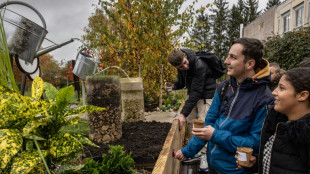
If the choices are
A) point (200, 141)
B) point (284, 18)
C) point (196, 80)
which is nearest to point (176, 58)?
point (196, 80)

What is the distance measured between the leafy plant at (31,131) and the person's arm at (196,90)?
1901 mm

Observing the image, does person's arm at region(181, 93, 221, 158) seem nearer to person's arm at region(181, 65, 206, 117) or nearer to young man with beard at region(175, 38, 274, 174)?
young man with beard at region(175, 38, 274, 174)

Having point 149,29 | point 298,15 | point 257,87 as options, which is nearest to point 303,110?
point 257,87

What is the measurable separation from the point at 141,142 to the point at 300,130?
1607 millimetres

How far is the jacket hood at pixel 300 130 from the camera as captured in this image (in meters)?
1.26

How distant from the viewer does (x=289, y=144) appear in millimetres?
1360

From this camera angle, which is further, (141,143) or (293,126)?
(141,143)

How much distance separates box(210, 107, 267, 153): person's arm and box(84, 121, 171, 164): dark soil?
707 millimetres

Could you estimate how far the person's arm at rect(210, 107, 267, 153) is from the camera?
157 cm

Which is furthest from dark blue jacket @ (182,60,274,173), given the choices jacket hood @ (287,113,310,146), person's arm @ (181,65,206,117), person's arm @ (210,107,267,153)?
person's arm @ (181,65,206,117)

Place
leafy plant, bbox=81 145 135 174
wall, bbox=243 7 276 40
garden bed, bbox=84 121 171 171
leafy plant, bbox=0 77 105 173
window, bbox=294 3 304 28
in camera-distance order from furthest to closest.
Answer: wall, bbox=243 7 276 40
window, bbox=294 3 304 28
garden bed, bbox=84 121 171 171
leafy plant, bbox=81 145 135 174
leafy plant, bbox=0 77 105 173

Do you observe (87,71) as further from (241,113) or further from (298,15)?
(298,15)

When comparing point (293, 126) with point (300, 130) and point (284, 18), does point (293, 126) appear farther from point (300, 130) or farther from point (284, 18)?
point (284, 18)

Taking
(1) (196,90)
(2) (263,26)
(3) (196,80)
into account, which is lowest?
(1) (196,90)
